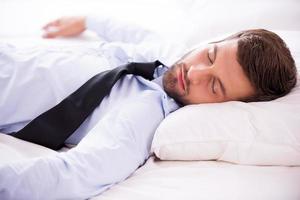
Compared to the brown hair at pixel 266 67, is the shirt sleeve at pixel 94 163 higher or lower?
lower

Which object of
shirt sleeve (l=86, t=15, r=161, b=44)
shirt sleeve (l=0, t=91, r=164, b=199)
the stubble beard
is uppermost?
shirt sleeve (l=86, t=15, r=161, b=44)

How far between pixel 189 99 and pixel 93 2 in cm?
98

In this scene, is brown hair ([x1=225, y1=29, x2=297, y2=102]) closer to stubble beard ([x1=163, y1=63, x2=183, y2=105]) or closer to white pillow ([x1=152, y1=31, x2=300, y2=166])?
white pillow ([x1=152, y1=31, x2=300, y2=166])

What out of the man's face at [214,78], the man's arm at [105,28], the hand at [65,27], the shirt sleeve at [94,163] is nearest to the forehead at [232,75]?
the man's face at [214,78]

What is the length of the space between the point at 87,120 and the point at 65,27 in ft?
2.04

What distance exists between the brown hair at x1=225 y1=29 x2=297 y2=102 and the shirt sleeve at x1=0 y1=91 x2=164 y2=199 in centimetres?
30

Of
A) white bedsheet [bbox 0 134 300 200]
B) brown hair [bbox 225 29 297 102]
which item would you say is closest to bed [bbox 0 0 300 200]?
white bedsheet [bbox 0 134 300 200]

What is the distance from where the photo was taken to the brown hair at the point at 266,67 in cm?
97

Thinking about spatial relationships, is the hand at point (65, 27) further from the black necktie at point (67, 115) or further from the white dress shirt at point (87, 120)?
the black necktie at point (67, 115)

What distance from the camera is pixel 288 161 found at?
0.82 m

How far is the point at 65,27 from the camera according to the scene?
144 centimetres

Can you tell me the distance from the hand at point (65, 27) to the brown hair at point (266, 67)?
0.76m

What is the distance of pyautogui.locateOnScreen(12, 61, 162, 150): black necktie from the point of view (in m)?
0.90

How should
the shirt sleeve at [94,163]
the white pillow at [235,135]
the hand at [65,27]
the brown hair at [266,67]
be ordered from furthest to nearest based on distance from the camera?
the hand at [65,27] → the brown hair at [266,67] → the white pillow at [235,135] → the shirt sleeve at [94,163]
